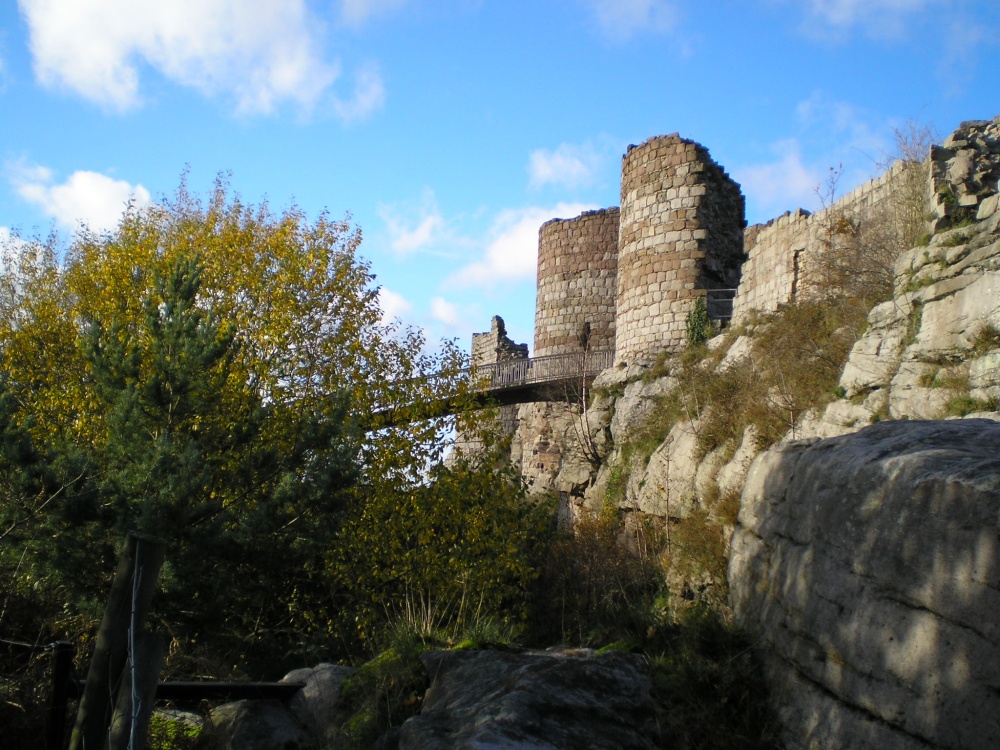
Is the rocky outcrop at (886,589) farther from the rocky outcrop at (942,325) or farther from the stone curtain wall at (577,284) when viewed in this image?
the stone curtain wall at (577,284)

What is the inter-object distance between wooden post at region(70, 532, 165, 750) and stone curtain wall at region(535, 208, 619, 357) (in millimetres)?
18148

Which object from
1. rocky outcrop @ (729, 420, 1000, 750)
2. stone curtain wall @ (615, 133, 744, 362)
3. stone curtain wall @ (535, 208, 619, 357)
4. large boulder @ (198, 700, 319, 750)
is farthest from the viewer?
stone curtain wall @ (535, 208, 619, 357)

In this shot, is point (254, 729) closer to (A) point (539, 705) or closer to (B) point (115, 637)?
(B) point (115, 637)

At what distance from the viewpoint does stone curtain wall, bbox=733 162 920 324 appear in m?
13.5

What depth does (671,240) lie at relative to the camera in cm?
1825

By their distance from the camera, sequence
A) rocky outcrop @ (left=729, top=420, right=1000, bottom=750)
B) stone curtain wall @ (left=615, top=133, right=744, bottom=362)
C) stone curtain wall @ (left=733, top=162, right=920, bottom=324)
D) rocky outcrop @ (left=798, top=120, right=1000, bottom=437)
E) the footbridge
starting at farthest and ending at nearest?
the footbridge, stone curtain wall @ (left=615, top=133, right=744, bottom=362), stone curtain wall @ (left=733, top=162, right=920, bottom=324), rocky outcrop @ (left=798, top=120, right=1000, bottom=437), rocky outcrop @ (left=729, top=420, right=1000, bottom=750)

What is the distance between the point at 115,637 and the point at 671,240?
14.8m

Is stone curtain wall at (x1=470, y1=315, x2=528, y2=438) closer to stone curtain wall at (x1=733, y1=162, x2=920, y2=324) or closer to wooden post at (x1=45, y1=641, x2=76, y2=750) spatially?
stone curtain wall at (x1=733, y1=162, x2=920, y2=324)

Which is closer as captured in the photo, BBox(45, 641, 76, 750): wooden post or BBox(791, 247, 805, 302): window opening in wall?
BBox(45, 641, 76, 750): wooden post

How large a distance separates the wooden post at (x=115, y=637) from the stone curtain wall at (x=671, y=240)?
13.8 meters

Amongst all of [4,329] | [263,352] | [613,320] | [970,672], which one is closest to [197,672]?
[263,352]

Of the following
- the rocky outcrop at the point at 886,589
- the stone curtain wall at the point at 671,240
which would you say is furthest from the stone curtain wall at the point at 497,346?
the rocky outcrop at the point at 886,589

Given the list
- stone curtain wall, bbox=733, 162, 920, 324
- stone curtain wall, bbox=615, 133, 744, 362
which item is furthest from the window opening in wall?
stone curtain wall, bbox=615, 133, 744, 362

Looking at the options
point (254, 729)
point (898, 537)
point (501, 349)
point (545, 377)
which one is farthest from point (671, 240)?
point (898, 537)
